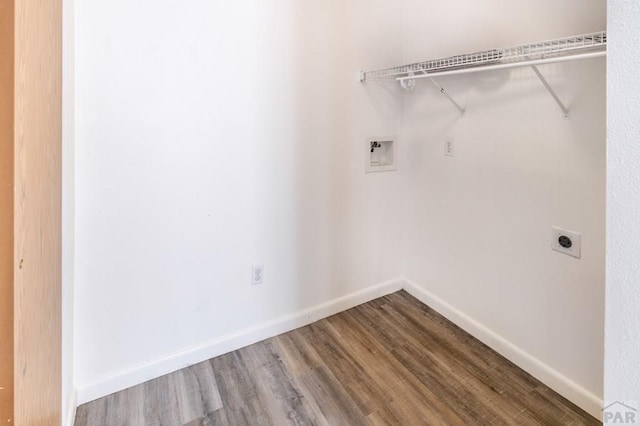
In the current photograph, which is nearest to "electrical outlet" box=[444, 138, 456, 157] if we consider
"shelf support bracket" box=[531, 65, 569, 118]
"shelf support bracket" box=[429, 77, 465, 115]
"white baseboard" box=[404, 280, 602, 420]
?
"shelf support bracket" box=[429, 77, 465, 115]

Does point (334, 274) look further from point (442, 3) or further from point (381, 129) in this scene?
point (442, 3)

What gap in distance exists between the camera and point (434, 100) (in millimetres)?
2125

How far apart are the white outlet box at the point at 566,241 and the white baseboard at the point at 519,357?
1.96 ft

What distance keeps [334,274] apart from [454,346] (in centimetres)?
84

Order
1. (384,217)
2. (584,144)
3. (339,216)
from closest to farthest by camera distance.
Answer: (584,144)
(339,216)
(384,217)

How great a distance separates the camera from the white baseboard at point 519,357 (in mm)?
1484

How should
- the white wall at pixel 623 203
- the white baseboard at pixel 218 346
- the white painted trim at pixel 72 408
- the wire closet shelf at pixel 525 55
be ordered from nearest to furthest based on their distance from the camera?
the white wall at pixel 623 203, the wire closet shelf at pixel 525 55, the white painted trim at pixel 72 408, the white baseboard at pixel 218 346

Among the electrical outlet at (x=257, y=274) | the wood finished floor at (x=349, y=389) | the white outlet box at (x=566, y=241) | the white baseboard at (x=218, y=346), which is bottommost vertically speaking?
the wood finished floor at (x=349, y=389)

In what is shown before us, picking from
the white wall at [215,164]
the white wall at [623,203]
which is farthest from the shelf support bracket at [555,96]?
the white wall at [215,164]

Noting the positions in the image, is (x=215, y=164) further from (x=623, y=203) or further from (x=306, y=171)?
(x=623, y=203)

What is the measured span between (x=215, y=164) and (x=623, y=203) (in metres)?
1.60

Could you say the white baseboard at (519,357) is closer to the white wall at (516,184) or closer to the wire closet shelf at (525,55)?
the white wall at (516,184)

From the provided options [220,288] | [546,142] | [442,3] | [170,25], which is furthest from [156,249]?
Result: [442,3]

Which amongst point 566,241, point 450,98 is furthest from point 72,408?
point 450,98
